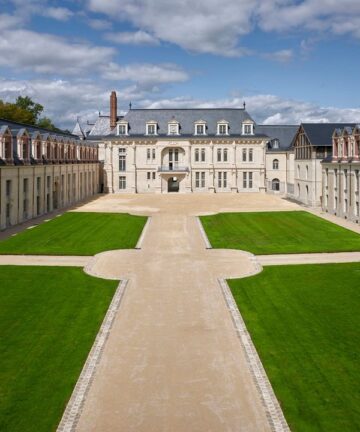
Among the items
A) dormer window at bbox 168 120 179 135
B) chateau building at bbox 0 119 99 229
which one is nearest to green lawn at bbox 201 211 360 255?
chateau building at bbox 0 119 99 229

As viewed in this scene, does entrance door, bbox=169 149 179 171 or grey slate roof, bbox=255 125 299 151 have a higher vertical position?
grey slate roof, bbox=255 125 299 151

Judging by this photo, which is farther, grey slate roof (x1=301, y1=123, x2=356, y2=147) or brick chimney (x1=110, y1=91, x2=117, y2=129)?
brick chimney (x1=110, y1=91, x2=117, y2=129)

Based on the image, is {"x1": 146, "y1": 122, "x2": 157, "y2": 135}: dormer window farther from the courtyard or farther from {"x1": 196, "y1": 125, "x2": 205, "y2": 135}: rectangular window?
the courtyard

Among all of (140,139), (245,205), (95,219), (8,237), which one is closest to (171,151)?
(140,139)

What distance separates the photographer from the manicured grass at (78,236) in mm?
32656

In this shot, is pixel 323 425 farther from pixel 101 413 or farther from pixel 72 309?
pixel 72 309

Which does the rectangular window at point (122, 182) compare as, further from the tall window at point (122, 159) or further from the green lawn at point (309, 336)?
the green lawn at point (309, 336)

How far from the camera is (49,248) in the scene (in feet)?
108

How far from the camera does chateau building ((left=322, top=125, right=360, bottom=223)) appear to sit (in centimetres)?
4731

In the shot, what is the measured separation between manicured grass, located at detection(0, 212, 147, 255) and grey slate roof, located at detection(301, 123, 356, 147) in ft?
83.4

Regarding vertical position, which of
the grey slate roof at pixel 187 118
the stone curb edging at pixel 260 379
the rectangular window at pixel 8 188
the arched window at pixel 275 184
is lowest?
the stone curb edging at pixel 260 379

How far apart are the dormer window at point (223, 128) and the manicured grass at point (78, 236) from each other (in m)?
34.9

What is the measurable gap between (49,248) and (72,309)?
537 inches

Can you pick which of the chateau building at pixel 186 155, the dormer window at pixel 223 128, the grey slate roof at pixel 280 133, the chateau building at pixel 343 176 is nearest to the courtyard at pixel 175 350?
the chateau building at pixel 343 176
